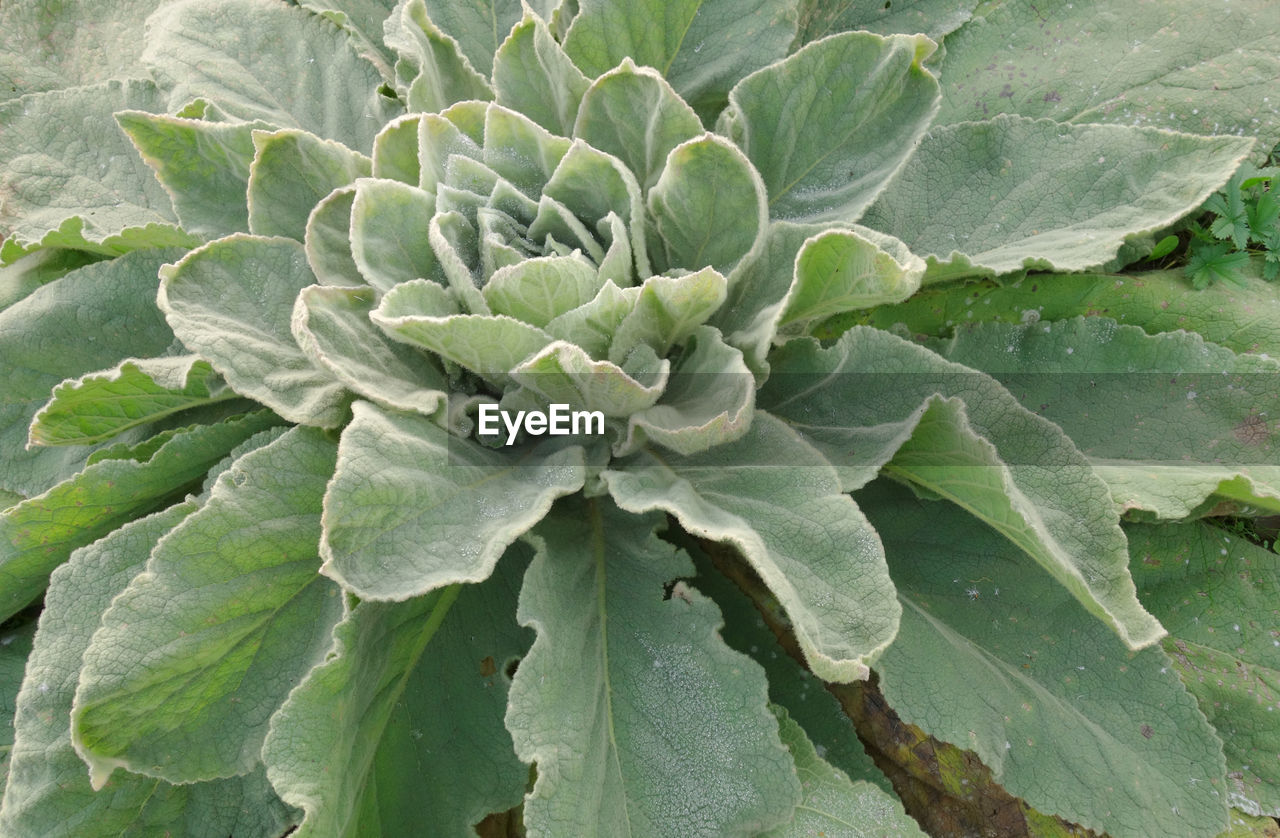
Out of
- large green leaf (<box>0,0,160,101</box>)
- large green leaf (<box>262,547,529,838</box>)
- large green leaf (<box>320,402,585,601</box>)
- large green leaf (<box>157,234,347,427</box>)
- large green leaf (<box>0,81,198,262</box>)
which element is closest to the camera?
large green leaf (<box>320,402,585,601</box>)

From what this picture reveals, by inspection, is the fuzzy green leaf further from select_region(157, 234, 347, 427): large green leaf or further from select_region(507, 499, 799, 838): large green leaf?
select_region(507, 499, 799, 838): large green leaf

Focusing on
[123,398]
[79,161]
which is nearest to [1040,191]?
[123,398]

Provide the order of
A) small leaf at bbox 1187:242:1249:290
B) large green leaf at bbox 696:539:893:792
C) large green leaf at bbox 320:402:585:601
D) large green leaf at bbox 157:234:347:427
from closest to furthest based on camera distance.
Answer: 1. large green leaf at bbox 320:402:585:601
2. large green leaf at bbox 157:234:347:427
3. large green leaf at bbox 696:539:893:792
4. small leaf at bbox 1187:242:1249:290

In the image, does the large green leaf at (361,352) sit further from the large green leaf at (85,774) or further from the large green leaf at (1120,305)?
the large green leaf at (1120,305)

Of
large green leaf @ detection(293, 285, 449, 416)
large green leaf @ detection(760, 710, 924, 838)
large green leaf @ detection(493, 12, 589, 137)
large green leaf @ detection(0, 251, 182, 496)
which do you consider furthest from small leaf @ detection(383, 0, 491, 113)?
large green leaf @ detection(760, 710, 924, 838)

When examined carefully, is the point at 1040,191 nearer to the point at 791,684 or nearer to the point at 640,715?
the point at 791,684

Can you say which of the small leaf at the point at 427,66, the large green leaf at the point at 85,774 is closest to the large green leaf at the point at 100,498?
the large green leaf at the point at 85,774

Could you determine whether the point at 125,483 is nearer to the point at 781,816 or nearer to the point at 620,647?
the point at 620,647

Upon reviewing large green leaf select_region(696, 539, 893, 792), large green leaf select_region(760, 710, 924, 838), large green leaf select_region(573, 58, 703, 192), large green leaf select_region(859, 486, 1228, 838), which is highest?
large green leaf select_region(573, 58, 703, 192)
